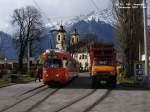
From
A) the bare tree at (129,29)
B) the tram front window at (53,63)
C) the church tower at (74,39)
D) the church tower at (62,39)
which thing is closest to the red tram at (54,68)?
the tram front window at (53,63)

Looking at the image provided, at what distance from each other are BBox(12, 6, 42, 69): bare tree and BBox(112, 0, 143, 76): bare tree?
47.4m

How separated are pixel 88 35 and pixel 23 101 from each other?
11390 cm

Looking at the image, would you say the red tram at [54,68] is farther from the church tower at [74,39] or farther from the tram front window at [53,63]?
the church tower at [74,39]

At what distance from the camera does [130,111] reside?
21.8 metres

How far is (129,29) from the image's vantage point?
51.9 metres

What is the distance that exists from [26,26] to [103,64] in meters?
64.2

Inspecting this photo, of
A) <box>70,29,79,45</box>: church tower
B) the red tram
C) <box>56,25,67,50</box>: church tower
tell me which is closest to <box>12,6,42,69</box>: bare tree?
<box>56,25,67,50</box>: church tower

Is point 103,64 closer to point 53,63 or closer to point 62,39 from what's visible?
point 53,63

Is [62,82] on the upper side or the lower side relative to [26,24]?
lower

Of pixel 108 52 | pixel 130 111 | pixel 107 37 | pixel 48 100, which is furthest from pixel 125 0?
pixel 107 37

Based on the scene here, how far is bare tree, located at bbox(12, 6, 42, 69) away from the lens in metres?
99.8

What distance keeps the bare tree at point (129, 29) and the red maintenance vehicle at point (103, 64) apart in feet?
42.8

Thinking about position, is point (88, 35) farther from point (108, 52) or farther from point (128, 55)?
point (108, 52)

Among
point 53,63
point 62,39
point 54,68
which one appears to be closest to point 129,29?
point 53,63
